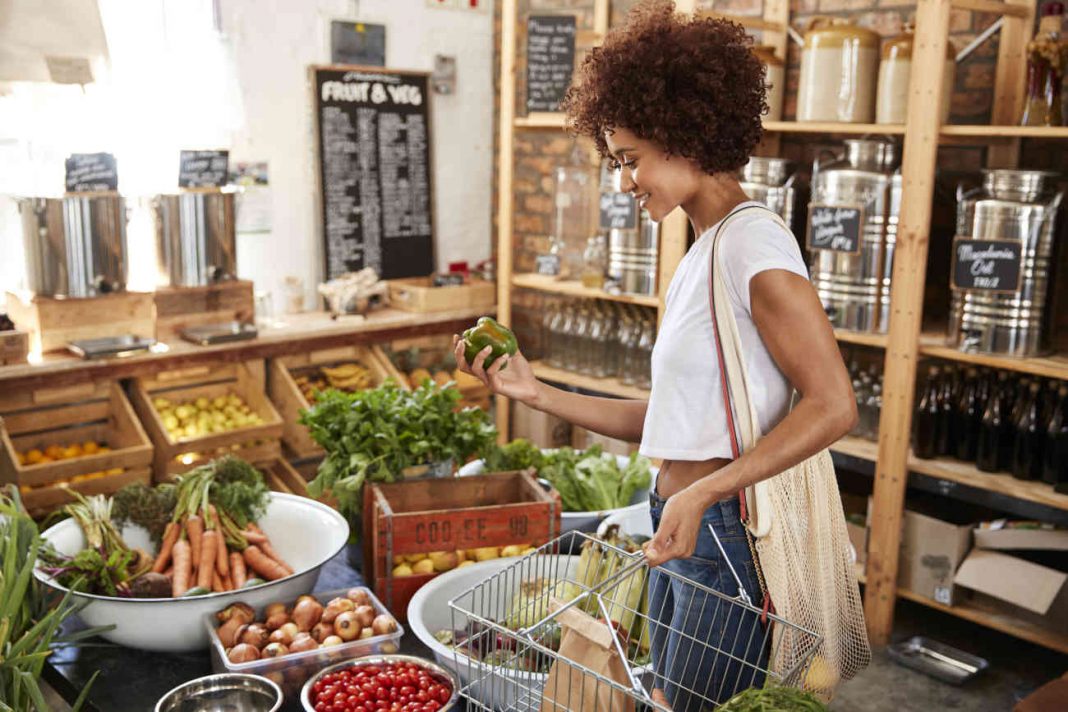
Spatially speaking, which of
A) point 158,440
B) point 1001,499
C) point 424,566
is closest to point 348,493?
point 424,566

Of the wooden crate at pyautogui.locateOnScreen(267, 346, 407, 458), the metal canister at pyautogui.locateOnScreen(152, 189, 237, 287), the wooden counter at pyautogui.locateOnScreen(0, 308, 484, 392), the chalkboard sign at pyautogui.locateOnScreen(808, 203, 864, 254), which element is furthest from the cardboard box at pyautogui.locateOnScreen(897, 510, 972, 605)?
the metal canister at pyautogui.locateOnScreen(152, 189, 237, 287)

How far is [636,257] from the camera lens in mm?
4176

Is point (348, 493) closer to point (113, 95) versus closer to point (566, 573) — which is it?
point (566, 573)

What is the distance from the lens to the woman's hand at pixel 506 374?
1.83 meters

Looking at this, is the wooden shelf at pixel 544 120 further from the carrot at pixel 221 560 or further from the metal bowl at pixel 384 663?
the metal bowl at pixel 384 663

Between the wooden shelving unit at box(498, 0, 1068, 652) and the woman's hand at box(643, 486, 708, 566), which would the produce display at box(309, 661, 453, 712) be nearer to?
the woman's hand at box(643, 486, 708, 566)

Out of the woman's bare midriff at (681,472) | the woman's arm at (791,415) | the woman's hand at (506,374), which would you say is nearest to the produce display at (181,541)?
the woman's hand at (506,374)

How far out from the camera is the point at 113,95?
13.7 feet

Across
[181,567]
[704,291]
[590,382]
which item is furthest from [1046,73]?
[181,567]

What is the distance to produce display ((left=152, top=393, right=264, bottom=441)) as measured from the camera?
3996 millimetres

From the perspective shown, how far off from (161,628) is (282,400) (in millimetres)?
2501

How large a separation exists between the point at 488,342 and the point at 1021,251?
2.05m

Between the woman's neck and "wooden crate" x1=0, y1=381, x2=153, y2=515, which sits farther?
"wooden crate" x1=0, y1=381, x2=153, y2=515

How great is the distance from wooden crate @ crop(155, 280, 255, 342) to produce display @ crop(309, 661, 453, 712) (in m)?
2.69
